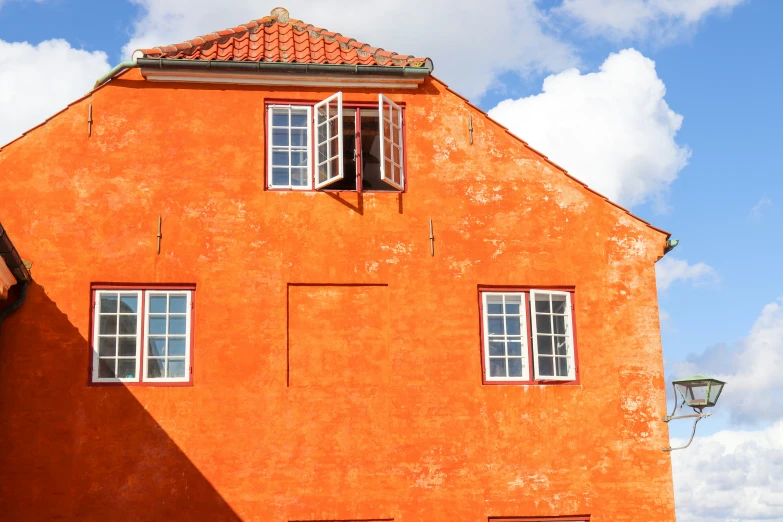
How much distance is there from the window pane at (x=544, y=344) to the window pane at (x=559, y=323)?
0.68 feet

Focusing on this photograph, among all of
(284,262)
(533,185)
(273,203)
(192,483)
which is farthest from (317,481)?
(533,185)

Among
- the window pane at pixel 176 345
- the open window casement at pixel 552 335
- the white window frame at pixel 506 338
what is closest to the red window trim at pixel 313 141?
the white window frame at pixel 506 338

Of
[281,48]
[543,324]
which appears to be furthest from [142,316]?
[543,324]

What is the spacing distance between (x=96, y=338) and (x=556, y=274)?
21.5 feet

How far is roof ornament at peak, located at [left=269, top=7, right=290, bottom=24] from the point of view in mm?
16297

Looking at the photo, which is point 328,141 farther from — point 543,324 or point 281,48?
point 543,324

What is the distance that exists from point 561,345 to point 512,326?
78 cm

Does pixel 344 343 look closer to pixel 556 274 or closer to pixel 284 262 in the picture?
pixel 284 262

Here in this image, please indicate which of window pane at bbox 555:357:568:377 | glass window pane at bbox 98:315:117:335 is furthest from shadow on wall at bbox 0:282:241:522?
window pane at bbox 555:357:568:377

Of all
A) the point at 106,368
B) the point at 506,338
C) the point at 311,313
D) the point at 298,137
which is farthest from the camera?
the point at 298,137

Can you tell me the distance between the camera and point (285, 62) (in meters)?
14.5

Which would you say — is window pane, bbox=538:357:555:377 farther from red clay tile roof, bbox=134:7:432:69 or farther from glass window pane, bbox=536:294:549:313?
red clay tile roof, bbox=134:7:432:69

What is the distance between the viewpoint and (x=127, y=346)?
13.3m

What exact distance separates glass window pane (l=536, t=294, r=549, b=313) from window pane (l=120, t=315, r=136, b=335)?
5696 millimetres
